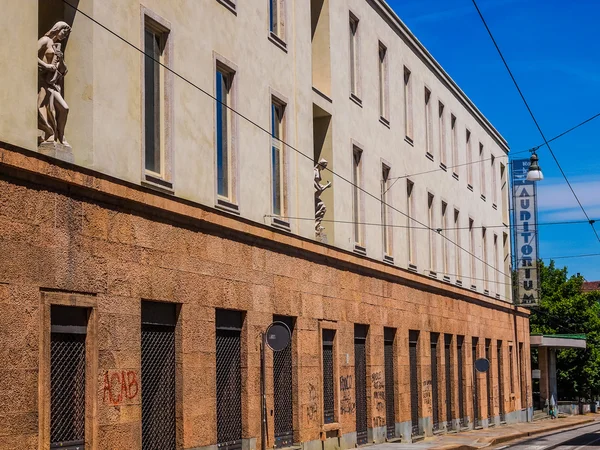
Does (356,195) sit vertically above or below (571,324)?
above

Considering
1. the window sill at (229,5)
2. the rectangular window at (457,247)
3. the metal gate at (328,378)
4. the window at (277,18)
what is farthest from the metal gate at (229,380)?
the rectangular window at (457,247)

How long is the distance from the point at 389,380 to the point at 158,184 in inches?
572

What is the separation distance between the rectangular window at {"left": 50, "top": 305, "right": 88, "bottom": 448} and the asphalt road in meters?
18.6

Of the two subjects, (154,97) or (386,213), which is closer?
(154,97)

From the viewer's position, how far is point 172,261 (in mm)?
17578

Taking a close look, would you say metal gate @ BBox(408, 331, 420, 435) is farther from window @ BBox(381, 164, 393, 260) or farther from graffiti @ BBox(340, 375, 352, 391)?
graffiti @ BBox(340, 375, 352, 391)

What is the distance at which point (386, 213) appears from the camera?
30484mm

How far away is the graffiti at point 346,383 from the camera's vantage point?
25812 millimetres

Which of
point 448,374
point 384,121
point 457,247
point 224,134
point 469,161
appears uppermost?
point 469,161

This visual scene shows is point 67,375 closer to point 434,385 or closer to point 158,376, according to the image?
point 158,376

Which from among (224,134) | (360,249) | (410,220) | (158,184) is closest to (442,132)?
(410,220)

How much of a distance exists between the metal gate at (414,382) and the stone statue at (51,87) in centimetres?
1888

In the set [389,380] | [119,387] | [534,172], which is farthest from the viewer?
[534,172]

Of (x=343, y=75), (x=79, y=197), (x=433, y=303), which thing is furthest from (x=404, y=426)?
(x=79, y=197)
